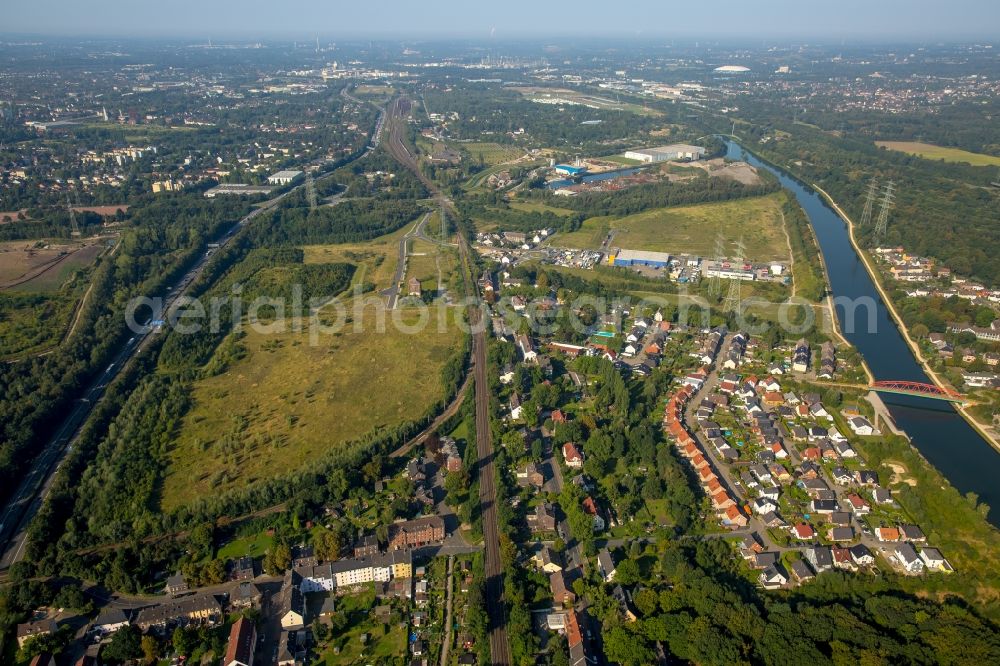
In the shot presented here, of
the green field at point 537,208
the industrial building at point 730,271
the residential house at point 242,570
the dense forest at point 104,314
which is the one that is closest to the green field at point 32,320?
the dense forest at point 104,314

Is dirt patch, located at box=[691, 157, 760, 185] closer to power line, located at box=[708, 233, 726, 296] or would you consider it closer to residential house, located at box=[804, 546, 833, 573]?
power line, located at box=[708, 233, 726, 296]

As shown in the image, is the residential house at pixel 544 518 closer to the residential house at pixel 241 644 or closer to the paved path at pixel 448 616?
the paved path at pixel 448 616

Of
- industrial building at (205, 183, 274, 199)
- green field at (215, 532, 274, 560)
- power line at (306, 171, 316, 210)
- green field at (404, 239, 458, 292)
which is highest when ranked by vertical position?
power line at (306, 171, 316, 210)

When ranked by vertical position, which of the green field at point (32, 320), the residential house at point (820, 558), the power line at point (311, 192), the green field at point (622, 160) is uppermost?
the green field at point (622, 160)

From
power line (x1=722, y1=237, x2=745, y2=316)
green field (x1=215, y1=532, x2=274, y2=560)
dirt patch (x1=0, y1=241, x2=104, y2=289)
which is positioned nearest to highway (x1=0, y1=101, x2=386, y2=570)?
green field (x1=215, y1=532, x2=274, y2=560)

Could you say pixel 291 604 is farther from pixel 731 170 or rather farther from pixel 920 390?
pixel 731 170

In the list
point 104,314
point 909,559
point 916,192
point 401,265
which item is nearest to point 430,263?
point 401,265

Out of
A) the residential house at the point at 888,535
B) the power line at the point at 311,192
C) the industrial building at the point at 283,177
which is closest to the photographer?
the residential house at the point at 888,535

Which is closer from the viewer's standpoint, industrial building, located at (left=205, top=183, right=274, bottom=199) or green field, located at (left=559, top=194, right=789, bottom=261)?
green field, located at (left=559, top=194, right=789, bottom=261)
